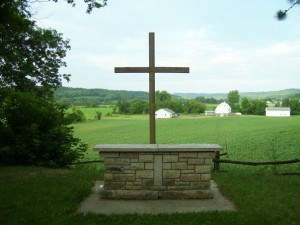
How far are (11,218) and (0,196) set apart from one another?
152 cm

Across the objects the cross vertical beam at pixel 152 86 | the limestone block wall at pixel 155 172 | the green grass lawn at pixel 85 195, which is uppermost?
the cross vertical beam at pixel 152 86

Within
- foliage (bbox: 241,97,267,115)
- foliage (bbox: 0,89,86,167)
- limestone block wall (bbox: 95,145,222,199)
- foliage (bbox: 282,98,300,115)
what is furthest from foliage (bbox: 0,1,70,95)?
foliage (bbox: 282,98,300,115)

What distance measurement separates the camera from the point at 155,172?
6.85 metres

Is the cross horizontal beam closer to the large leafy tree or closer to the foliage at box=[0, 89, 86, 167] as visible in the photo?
the large leafy tree

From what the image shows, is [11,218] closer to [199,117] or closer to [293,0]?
[293,0]

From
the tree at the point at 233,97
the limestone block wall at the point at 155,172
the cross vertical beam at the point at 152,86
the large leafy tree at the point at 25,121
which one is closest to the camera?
the limestone block wall at the point at 155,172

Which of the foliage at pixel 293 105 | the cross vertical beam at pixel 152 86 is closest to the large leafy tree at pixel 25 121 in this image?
the cross vertical beam at pixel 152 86

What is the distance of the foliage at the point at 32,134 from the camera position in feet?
35.4

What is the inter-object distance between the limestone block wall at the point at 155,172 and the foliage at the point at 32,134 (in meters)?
4.72

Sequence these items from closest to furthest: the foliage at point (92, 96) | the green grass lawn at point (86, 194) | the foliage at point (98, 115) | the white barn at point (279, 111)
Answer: the green grass lawn at point (86, 194)
the foliage at point (92, 96)
the foliage at point (98, 115)
the white barn at point (279, 111)

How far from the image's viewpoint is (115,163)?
22.5ft

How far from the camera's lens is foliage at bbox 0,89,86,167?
424 inches

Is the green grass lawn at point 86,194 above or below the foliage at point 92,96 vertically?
below

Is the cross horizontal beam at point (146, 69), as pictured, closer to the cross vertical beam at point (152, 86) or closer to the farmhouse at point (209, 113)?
the cross vertical beam at point (152, 86)
